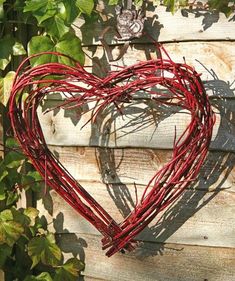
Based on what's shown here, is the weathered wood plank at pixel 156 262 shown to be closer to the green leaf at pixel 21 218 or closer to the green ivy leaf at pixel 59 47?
the green leaf at pixel 21 218

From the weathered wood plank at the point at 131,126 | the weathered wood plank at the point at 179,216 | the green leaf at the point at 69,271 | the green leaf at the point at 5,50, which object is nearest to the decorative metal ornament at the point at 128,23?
the weathered wood plank at the point at 131,126

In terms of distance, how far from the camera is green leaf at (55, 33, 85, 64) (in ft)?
6.84

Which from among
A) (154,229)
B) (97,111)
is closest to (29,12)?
(97,111)

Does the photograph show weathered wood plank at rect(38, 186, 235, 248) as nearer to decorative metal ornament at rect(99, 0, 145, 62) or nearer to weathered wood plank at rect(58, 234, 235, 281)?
weathered wood plank at rect(58, 234, 235, 281)

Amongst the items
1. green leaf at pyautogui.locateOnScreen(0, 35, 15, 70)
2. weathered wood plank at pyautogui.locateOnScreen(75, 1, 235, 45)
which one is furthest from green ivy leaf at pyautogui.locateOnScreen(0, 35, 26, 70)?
weathered wood plank at pyautogui.locateOnScreen(75, 1, 235, 45)

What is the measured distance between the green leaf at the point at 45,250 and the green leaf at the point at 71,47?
2.34ft

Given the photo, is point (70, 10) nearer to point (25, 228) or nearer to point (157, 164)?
point (157, 164)

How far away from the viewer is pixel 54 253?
7.64ft

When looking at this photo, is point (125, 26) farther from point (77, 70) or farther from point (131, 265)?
point (131, 265)

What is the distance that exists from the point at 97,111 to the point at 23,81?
298mm

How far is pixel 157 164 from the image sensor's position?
2.15 m

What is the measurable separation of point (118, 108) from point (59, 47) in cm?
29

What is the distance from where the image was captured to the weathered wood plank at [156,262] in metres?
2.15

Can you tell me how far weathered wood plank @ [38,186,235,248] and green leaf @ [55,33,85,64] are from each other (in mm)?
486
